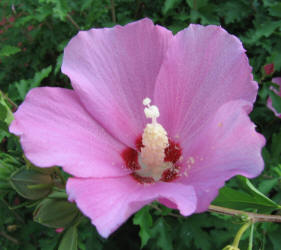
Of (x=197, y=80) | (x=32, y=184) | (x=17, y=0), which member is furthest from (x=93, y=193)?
(x=17, y=0)

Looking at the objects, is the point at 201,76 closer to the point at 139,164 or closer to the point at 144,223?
the point at 139,164

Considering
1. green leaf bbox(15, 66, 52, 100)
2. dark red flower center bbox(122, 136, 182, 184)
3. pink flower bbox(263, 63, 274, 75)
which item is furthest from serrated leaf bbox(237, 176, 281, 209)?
green leaf bbox(15, 66, 52, 100)

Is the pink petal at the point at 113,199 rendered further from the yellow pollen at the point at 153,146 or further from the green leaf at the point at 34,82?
the green leaf at the point at 34,82

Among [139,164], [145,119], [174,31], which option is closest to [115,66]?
[145,119]

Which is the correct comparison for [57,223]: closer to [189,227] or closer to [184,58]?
[184,58]

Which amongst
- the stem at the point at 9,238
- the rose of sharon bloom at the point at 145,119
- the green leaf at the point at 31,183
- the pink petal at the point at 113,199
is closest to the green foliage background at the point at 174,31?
the stem at the point at 9,238

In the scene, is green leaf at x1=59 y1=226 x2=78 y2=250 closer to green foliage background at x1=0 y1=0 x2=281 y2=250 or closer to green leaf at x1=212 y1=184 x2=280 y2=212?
green foliage background at x1=0 y1=0 x2=281 y2=250
